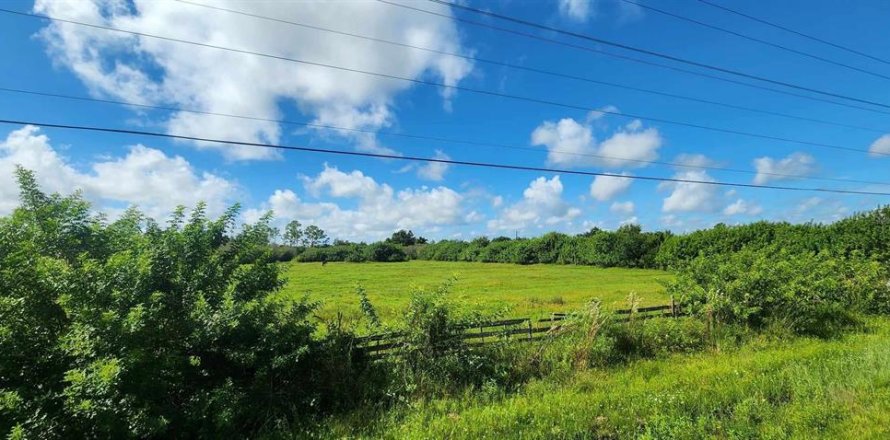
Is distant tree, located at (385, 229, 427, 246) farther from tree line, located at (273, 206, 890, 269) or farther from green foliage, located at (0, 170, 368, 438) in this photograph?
green foliage, located at (0, 170, 368, 438)

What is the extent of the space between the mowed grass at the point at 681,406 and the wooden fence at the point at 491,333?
4.12 feet

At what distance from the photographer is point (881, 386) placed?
6531 mm

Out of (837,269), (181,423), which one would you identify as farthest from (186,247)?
(837,269)

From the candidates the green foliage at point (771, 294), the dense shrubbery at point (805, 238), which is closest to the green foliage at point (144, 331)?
the green foliage at point (771, 294)

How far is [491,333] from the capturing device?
28.2 feet

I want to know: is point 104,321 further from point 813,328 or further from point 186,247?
point 813,328

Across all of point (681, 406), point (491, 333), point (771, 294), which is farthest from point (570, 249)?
point (681, 406)

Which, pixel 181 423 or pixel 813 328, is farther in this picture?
pixel 813 328

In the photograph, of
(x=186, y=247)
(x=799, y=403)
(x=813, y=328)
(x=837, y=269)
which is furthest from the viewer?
(x=837, y=269)

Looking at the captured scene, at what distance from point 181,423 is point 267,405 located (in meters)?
1.06

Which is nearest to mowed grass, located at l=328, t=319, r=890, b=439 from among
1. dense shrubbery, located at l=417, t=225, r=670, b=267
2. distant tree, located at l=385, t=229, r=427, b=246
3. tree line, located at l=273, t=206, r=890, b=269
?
tree line, located at l=273, t=206, r=890, b=269

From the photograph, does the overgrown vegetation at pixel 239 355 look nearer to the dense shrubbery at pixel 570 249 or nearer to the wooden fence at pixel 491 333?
the wooden fence at pixel 491 333

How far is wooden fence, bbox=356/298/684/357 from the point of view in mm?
7508

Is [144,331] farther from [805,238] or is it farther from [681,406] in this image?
[805,238]
